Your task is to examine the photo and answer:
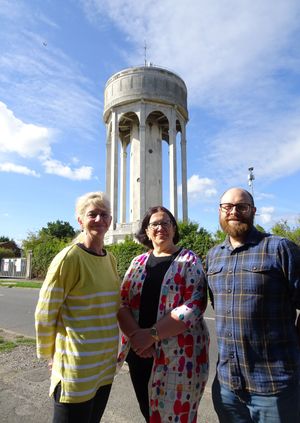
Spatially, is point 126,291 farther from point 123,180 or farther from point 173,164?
point 123,180

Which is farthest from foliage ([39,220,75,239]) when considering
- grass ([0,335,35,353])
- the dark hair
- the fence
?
the dark hair

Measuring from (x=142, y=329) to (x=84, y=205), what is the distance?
1000 mm

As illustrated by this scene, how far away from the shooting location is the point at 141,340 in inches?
95.5

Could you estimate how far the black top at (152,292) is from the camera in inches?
100.0

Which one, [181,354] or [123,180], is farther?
[123,180]

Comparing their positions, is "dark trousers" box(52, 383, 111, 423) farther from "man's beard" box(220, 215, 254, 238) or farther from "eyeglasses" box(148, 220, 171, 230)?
"man's beard" box(220, 215, 254, 238)

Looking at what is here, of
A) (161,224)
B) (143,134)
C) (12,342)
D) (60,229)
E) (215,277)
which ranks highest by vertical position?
(143,134)

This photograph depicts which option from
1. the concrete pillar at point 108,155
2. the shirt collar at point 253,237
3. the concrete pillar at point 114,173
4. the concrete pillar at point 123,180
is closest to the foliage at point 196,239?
the concrete pillar at point 114,173

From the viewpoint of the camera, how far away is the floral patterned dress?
→ 7.73 feet

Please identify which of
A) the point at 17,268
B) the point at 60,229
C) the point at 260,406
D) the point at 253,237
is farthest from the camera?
the point at 60,229

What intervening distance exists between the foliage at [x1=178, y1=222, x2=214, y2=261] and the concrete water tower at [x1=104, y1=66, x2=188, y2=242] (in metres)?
8.48

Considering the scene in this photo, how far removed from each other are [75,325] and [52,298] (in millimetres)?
231

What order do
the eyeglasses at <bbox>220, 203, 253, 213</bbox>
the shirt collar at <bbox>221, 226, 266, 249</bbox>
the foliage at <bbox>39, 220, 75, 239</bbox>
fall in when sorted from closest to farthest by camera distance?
1. the shirt collar at <bbox>221, 226, 266, 249</bbox>
2. the eyeglasses at <bbox>220, 203, 253, 213</bbox>
3. the foliage at <bbox>39, 220, 75, 239</bbox>

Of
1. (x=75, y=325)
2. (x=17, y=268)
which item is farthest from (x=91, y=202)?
(x=17, y=268)
